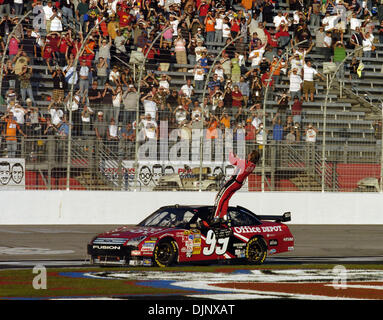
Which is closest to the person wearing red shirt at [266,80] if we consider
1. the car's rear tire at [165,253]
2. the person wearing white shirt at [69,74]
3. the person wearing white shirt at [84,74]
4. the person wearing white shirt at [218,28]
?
the person wearing white shirt at [218,28]

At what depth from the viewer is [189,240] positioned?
551 inches

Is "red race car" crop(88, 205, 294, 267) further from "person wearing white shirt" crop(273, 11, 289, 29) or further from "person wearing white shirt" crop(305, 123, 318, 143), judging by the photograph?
"person wearing white shirt" crop(273, 11, 289, 29)

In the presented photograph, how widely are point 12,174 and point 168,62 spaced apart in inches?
317

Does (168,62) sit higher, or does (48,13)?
(48,13)

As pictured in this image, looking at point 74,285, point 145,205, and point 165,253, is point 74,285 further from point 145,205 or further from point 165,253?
point 145,205

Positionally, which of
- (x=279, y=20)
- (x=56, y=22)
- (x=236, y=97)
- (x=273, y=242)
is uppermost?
(x=279, y=20)

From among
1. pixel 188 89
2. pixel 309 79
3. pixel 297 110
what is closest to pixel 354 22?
pixel 309 79

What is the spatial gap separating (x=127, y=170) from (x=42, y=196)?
222 centimetres

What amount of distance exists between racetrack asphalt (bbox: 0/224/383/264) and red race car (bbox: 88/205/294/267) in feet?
4.21

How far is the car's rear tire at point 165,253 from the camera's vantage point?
13594mm

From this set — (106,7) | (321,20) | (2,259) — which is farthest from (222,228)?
(321,20)

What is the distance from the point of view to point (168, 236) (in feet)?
45.1

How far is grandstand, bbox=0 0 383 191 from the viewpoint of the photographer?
2242cm

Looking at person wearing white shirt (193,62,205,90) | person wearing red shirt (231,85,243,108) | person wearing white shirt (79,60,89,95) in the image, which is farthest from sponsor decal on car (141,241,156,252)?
person wearing white shirt (193,62,205,90)
